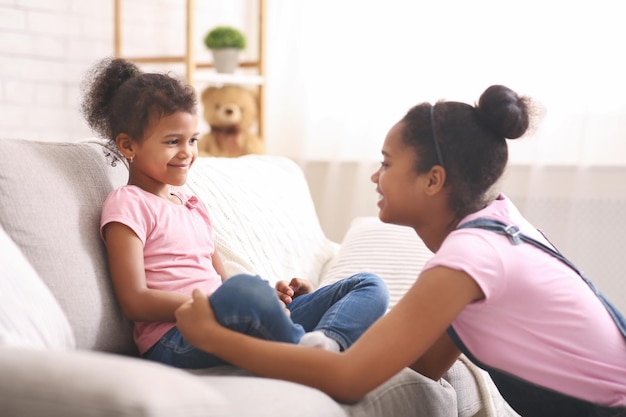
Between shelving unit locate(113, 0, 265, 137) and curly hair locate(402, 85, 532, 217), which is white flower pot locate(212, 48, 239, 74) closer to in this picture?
shelving unit locate(113, 0, 265, 137)

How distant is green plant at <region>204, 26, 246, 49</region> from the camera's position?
3.64m

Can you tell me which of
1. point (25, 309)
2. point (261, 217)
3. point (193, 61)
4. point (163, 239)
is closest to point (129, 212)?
point (163, 239)

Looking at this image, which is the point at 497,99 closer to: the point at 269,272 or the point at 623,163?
the point at 269,272

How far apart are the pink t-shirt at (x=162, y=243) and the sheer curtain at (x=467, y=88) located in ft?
5.65

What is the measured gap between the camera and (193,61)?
138 inches

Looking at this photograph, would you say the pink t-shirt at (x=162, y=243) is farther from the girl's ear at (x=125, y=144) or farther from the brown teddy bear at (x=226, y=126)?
the brown teddy bear at (x=226, y=126)

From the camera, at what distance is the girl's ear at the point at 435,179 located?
4.86ft

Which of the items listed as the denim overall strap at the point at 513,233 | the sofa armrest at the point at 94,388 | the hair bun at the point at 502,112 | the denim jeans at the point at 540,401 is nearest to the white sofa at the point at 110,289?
the sofa armrest at the point at 94,388

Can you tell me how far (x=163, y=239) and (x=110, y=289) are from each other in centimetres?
14

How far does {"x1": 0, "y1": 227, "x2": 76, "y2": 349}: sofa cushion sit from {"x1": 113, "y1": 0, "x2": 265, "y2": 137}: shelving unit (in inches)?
86.6

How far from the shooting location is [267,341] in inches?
53.9

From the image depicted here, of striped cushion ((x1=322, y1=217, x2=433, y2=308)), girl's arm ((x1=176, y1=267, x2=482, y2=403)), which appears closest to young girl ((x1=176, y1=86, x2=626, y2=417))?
girl's arm ((x1=176, y1=267, x2=482, y2=403))

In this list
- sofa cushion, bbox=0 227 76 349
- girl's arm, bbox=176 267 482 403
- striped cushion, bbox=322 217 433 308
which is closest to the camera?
sofa cushion, bbox=0 227 76 349

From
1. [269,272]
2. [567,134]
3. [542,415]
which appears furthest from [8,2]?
[542,415]
